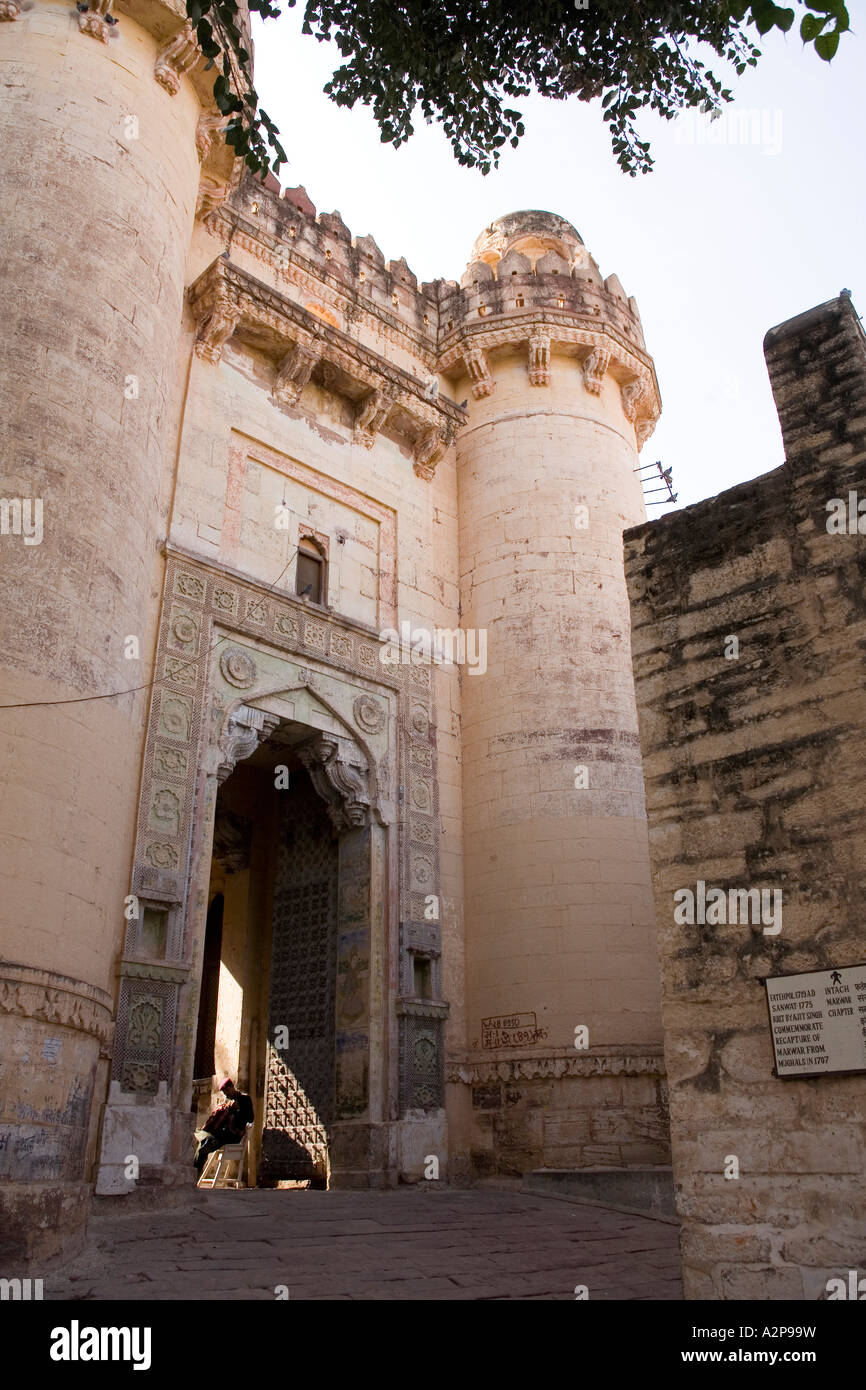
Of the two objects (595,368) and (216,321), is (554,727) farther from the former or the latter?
(216,321)

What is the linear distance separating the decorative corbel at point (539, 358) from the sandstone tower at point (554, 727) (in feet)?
0.09

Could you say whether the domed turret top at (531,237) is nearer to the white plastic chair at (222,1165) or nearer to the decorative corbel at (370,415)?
the decorative corbel at (370,415)

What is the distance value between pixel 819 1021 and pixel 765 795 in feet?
3.23

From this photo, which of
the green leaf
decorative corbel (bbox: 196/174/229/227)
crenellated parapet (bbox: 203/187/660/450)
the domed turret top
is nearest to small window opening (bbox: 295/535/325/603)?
crenellated parapet (bbox: 203/187/660/450)

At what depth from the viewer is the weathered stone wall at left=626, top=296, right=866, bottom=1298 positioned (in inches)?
165

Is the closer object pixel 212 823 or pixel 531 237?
pixel 212 823

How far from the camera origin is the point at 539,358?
15133mm

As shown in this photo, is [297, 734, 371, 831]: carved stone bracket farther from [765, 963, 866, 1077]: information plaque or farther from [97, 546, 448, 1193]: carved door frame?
[765, 963, 866, 1077]: information plaque

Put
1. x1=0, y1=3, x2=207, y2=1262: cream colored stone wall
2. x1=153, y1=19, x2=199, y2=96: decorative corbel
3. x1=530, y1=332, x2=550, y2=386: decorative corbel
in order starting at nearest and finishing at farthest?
x1=0, y1=3, x2=207, y2=1262: cream colored stone wall
x1=153, y1=19, x2=199, y2=96: decorative corbel
x1=530, y1=332, x2=550, y2=386: decorative corbel

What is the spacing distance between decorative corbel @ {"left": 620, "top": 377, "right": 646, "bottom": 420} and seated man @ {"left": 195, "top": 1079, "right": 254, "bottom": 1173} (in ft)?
35.9

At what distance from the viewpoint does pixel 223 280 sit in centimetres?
1183

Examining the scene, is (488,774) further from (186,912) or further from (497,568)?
(186,912)

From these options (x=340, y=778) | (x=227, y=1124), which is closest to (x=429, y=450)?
(x=340, y=778)

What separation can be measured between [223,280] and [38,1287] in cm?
991
